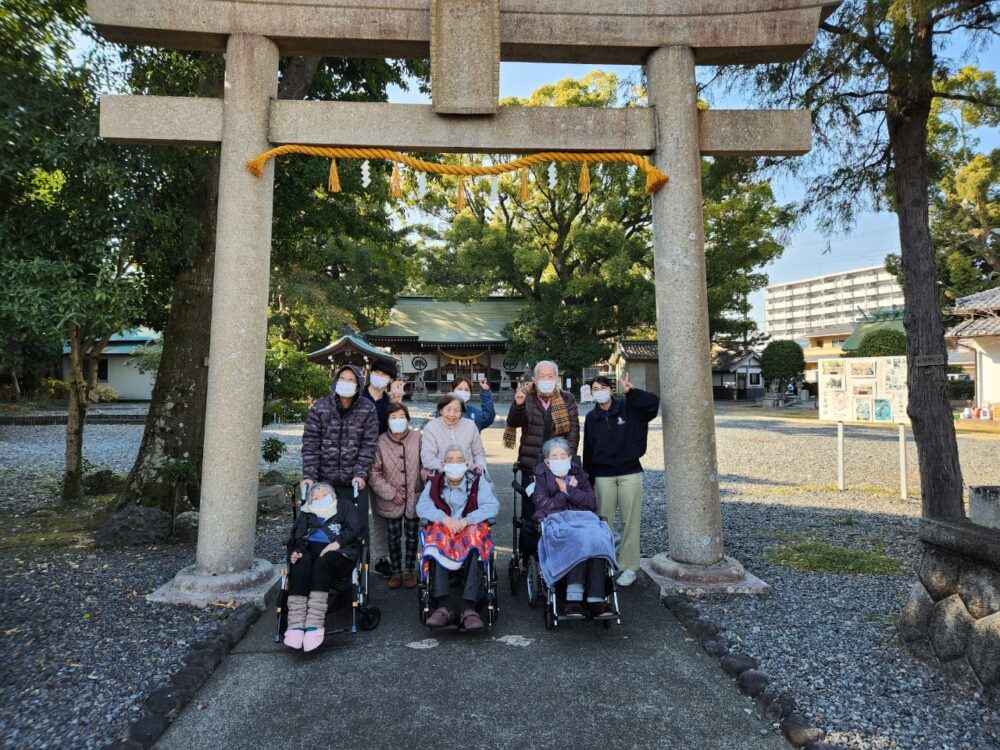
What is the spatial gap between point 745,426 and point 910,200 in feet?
45.8

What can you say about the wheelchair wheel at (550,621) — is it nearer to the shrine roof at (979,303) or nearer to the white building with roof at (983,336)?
the white building with roof at (983,336)

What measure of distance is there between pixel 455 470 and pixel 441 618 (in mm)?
974

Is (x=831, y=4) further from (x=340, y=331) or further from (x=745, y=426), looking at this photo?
(x=340, y=331)

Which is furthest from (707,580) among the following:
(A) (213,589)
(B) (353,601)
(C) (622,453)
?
(A) (213,589)

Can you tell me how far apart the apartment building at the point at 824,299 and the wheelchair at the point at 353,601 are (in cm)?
9531

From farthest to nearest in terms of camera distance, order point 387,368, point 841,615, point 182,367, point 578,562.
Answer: point 182,367, point 387,368, point 841,615, point 578,562

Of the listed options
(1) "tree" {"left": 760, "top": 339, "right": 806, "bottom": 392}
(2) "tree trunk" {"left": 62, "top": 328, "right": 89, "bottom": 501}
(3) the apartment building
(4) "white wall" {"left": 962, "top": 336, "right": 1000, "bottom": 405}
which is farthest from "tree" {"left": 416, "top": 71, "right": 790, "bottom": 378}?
(3) the apartment building

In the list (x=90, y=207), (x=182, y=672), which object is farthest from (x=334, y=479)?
(x=90, y=207)

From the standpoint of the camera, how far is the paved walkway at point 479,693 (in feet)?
8.88

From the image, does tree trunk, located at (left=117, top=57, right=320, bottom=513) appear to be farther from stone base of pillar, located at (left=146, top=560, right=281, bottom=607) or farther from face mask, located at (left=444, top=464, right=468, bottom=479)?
face mask, located at (left=444, top=464, right=468, bottom=479)

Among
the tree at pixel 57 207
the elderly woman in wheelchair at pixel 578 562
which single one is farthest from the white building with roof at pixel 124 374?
the elderly woman in wheelchair at pixel 578 562

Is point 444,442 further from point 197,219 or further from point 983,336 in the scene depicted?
point 983,336

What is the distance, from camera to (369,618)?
3.88 meters

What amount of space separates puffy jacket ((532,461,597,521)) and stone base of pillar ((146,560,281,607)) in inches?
80.3
